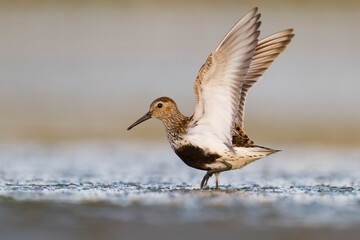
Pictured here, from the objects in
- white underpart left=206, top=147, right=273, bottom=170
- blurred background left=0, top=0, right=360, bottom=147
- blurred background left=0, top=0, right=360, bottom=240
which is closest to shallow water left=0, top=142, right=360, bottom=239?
blurred background left=0, top=0, right=360, bottom=240

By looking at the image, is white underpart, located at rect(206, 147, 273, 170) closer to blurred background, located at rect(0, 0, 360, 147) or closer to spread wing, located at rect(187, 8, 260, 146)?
spread wing, located at rect(187, 8, 260, 146)

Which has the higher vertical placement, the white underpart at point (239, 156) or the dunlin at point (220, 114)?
the dunlin at point (220, 114)

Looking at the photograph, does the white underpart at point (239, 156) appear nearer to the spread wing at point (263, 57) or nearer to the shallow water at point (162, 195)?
the shallow water at point (162, 195)

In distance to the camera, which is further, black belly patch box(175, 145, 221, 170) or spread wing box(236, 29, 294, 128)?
spread wing box(236, 29, 294, 128)

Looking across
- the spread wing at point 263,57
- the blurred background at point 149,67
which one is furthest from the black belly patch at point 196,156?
the blurred background at point 149,67

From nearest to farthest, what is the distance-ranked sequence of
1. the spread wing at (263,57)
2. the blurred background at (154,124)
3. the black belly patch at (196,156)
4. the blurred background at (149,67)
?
the blurred background at (154,124) → the black belly patch at (196,156) → the spread wing at (263,57) → the blurred background at (149,67)

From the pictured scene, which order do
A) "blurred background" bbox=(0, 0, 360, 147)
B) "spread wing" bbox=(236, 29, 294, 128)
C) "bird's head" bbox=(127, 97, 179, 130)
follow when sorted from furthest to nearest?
1. "blurred background" bbox=(0, 0, 360, 147)
2. "spread wing" bbox=(236, 29, 294, 128)
3. "bird's head" bbox=(127, 97, 179, 130)
